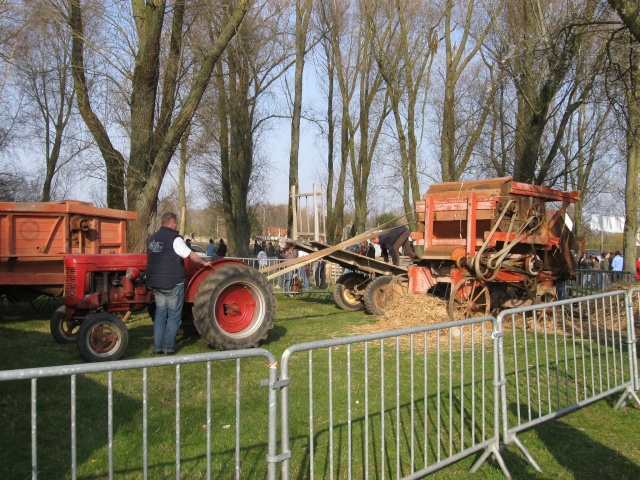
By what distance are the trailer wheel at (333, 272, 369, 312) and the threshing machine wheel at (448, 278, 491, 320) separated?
10.7ft

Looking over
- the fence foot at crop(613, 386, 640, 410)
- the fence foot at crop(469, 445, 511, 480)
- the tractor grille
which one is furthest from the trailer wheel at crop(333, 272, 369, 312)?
the fence foot at crop(469, 445, 511, 480)

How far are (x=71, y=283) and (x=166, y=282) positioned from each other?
4.46 ft

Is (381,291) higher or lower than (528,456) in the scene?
higher

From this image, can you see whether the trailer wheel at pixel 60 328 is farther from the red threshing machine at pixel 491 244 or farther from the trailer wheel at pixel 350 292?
the trailer wheel at pixel 350 292

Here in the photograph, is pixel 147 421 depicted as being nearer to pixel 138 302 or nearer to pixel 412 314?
pixel 138 302

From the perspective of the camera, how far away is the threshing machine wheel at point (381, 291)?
433 inches

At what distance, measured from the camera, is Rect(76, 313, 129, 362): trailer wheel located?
7.11 meters

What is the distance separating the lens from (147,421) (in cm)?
404

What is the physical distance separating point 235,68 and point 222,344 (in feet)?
55.6

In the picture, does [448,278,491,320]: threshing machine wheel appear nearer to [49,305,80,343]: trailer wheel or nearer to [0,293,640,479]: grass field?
[0,293,640,479]: grass field

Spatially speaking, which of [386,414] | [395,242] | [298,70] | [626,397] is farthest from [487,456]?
[298,70]

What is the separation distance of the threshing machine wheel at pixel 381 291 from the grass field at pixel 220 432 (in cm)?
382

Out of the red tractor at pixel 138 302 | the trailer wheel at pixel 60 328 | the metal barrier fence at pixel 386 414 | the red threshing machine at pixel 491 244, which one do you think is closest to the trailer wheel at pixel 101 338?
the red tractor at pixel 138 302

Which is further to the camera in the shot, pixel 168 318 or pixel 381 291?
pixel 381 291
